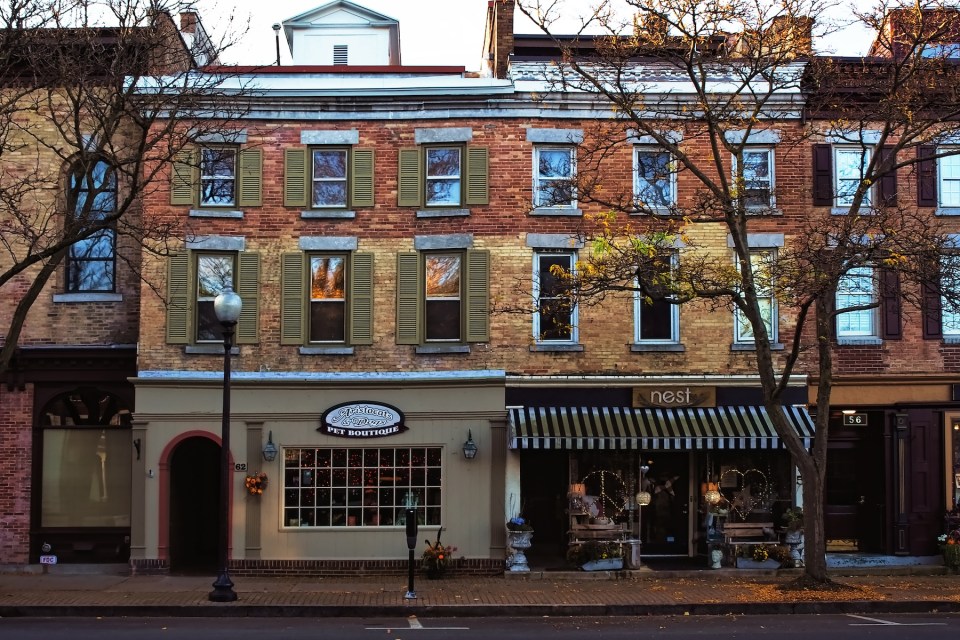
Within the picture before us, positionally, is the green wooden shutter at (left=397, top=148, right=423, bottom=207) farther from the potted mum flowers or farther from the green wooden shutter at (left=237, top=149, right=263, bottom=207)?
the potted mum flowers

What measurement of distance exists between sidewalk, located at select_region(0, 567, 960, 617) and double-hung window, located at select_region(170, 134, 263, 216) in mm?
6866

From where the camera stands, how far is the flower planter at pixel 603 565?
18.3 metres

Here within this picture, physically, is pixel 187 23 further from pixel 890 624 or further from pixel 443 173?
pixel 890 624

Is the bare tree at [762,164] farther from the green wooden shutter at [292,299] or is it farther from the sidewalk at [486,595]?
the green wooden shutter at [292,299]

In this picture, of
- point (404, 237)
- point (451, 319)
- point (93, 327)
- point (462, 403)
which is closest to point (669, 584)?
point (462, 403)

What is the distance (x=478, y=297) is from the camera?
19.2 metres

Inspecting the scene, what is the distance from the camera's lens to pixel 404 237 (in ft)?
63.8

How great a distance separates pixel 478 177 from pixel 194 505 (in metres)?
8.86

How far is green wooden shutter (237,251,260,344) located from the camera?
758 inches

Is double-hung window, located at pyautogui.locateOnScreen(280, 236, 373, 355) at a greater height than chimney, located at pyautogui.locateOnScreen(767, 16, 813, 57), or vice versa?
chimney, located at pyautogui.locateOnScreen(767, 16, 813, 57)

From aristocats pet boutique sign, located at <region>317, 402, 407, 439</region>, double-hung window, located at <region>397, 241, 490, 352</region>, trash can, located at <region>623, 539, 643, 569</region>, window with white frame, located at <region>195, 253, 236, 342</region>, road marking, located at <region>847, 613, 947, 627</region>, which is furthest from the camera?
window with white frame, located at <region>195, 253, 236, 342</region>

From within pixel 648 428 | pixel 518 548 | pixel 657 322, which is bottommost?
pixel 518 548

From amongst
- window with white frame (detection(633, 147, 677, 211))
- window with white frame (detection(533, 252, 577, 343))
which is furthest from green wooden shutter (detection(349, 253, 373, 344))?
window with white frame (detection(633, 147, 677, 211))

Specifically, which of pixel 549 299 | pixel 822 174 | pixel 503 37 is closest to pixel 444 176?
pixel 549 299
